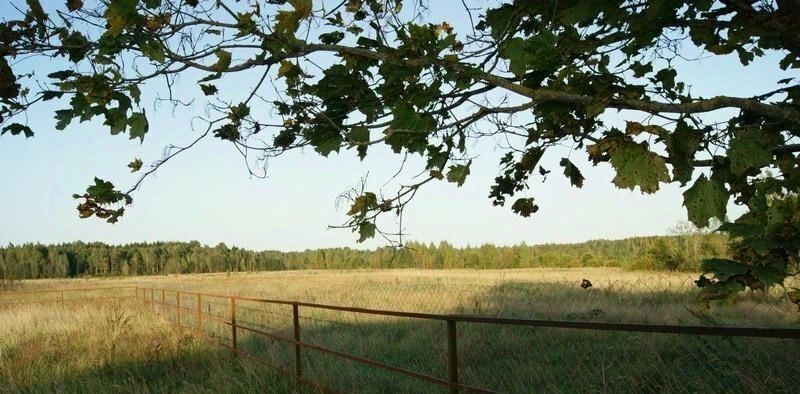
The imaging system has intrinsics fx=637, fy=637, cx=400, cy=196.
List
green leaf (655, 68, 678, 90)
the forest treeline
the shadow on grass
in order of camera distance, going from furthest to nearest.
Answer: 1. the forest treeline
2. the shadow on grass
3. green leaf (655, 68, 678, 90)

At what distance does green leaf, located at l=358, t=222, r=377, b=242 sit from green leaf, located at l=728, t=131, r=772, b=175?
1855 mm

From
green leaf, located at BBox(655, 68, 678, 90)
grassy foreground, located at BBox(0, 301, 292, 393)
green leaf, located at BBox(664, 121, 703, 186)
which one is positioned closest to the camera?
green leaf, located at BBox(664, 121, 703, 186)

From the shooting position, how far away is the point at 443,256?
8462 centimetres

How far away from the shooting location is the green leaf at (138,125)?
9.37ft

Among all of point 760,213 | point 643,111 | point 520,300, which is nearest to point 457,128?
point 643,111

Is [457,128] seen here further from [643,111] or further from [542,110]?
[643,111]

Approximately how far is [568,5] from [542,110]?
1.53 feet

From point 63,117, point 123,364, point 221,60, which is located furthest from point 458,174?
point 123,364

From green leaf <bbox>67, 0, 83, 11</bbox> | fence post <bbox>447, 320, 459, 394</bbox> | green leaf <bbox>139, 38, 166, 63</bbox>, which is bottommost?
fence post <bbox>447, 320, 459, 394</bbox>

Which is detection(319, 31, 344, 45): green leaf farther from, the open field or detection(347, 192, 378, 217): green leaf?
the open field

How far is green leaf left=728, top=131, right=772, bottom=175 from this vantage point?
2.40m

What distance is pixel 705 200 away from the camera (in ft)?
7.72

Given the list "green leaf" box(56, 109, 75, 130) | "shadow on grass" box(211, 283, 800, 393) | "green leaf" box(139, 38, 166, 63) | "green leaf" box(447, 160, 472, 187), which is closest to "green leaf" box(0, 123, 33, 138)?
"green leaf" box(56, 109, 75, 130)

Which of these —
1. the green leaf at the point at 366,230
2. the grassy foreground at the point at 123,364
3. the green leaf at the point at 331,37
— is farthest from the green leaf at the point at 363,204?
the grassy foreground at the point at 123,364
